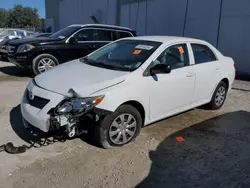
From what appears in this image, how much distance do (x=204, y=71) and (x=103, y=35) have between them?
499cm

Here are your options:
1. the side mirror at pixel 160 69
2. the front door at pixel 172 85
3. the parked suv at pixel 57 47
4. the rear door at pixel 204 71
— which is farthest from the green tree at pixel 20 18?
the side mirror at pixel 160 69

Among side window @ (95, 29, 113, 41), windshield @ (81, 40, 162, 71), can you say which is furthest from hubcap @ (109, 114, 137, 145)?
side window @ (95, 29, 113, 41)

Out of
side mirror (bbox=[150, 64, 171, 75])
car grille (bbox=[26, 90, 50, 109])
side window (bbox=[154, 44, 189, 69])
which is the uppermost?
side window (bbox=[154, 44, 189, 69])

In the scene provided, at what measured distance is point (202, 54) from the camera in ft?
17.6

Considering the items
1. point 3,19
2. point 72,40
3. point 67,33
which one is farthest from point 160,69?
point 3,19

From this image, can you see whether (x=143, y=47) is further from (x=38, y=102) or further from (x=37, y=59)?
(x=37, y=59)

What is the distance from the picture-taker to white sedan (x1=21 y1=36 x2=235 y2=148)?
3586 millimetres

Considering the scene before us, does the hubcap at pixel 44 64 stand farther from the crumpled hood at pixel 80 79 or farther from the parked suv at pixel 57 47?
the crumpled hood at pixel 80 79

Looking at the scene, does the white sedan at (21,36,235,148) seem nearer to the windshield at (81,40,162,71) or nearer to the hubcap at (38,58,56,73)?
the windshield at (81,40,162,71)

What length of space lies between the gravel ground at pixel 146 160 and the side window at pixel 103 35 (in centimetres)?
484

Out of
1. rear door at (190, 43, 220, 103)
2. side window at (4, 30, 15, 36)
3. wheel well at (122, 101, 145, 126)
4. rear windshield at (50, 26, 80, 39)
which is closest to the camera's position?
wheel well at (122, 101, 145, 126)

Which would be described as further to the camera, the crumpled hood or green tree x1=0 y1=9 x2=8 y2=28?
green tree x1=0 y1=9 x2=8 y2=28

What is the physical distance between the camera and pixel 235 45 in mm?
11211

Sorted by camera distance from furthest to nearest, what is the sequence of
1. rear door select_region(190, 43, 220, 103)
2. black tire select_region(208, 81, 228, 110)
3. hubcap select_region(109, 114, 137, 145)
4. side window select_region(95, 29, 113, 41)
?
1. side window select_region(95, 29, 113, 41)
2. black tire select_region(208, 81, 228, 110)
3. rear door select_region(190, 43, 220, 103)
4. hubcap select_region(109, 114, 137, 145)
